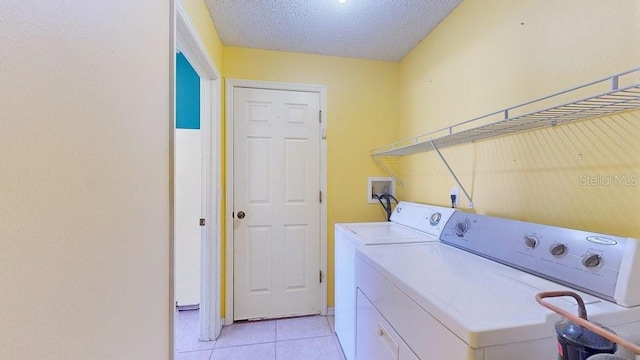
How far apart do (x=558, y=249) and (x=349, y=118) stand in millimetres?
1873

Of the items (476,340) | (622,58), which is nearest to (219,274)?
(476,340)

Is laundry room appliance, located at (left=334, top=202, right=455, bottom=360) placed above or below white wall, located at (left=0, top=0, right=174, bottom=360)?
below

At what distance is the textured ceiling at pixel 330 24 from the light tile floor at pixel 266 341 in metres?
2.39

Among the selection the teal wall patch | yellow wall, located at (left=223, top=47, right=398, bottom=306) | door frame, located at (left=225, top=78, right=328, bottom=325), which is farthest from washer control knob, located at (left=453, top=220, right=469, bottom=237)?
the teal wall patch

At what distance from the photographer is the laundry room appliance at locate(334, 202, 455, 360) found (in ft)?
5.19

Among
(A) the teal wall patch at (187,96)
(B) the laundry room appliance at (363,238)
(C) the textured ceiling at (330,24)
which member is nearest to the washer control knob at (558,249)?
(B) the laundry room appliance at (363,238)

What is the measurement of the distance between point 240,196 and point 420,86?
5.91 feet

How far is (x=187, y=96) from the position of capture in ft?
8.49

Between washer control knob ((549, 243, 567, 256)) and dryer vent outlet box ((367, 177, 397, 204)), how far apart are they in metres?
1.62

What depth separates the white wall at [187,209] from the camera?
2.44 metres

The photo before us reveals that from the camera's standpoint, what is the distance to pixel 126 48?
2.68ft

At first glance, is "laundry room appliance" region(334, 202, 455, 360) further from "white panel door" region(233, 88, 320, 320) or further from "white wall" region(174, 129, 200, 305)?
"white wall" region(174, 129, 200, 305)

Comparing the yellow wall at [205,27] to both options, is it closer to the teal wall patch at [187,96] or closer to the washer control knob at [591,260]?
the teal wall patch at [187,96]

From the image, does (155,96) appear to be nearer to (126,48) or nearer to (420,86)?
(126,48)
